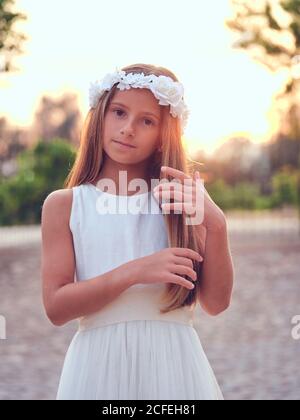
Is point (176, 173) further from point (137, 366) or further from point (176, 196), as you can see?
point (137, 366)

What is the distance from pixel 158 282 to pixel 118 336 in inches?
5.3

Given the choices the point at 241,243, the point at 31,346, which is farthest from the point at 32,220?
the point at 31,346

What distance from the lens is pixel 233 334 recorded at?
265 inches

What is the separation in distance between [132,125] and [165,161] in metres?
0.09

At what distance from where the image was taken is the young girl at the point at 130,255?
1.53 meters

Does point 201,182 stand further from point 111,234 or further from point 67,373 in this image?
point 67,373

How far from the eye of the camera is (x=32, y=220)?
1747cm

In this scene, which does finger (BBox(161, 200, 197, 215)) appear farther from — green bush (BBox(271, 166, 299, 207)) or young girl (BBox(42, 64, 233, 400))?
green bush (BBox(271, 166, 299, 207))

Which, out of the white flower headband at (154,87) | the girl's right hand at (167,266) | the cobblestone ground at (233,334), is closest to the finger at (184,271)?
the girl's right hand at (167,266)

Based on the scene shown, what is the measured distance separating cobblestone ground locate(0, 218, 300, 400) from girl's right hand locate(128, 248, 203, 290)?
11.2ft

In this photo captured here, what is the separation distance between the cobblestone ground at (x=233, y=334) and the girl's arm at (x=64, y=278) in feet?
11.0

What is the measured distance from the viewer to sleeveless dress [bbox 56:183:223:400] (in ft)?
5.08

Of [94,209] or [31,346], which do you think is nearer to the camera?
[94,209]

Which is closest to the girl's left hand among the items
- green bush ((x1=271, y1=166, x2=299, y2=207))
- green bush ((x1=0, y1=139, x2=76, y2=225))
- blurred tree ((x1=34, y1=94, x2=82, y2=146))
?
green bush ((x1=0, y1=139, x2=76, y2=225))
